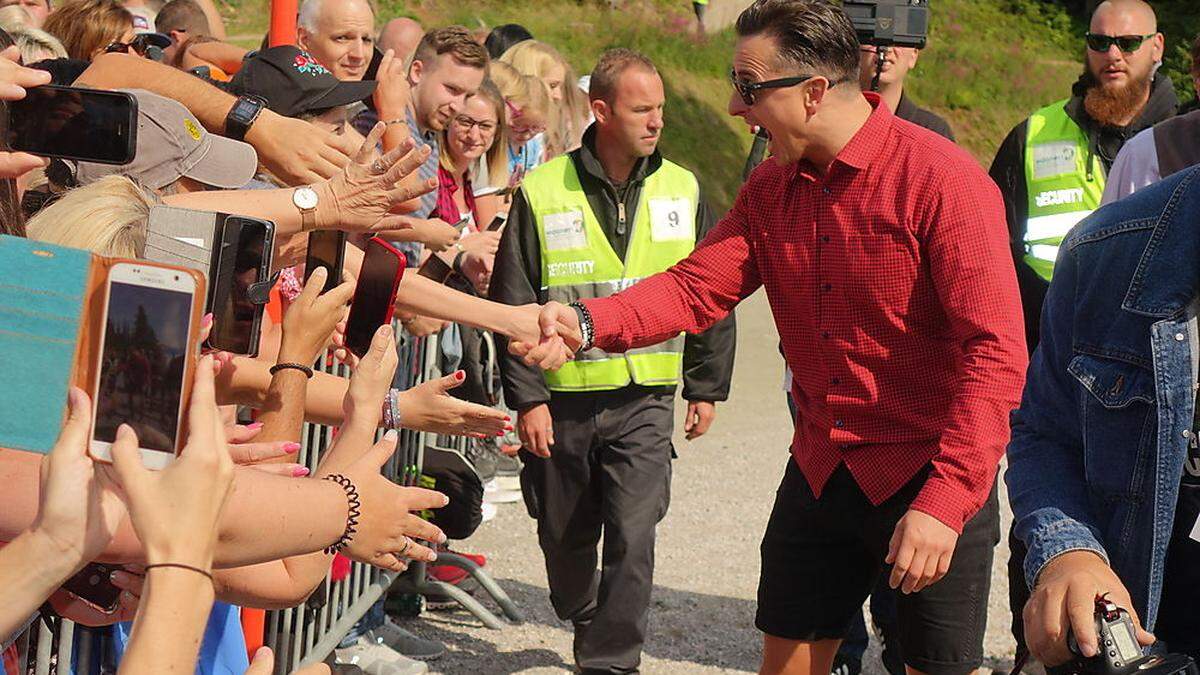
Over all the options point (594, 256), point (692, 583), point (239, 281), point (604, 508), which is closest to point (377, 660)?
point (604, 508)

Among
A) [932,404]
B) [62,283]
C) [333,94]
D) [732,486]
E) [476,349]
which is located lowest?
[732,486]

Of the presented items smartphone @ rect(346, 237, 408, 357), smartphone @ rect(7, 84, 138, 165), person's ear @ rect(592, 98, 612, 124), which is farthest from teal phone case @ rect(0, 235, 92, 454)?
person's ear @ rect(592, 98, 612, 124)

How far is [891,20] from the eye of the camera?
18.0ft

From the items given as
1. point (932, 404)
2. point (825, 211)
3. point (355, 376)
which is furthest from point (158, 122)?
point (932, 404)

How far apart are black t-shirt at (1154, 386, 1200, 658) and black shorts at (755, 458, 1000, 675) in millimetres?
1330

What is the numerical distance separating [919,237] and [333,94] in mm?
1787

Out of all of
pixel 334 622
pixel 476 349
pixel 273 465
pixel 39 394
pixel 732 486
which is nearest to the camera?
pixel 39 394

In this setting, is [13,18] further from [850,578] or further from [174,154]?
[850,578]

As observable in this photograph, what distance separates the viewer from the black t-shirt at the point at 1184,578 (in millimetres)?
2598

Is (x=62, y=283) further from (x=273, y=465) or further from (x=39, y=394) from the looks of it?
(x=273, y=465)

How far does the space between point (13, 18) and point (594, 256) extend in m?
2.18

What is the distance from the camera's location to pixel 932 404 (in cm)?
395

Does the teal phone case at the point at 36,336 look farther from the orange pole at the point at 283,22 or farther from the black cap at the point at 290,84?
the orange pole at the point at 283,22

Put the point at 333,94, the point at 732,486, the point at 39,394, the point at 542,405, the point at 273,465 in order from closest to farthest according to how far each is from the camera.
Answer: the point at 39,394
the point at 273,465
the point at 333,94
the point at 542,405
the point at 732,486
